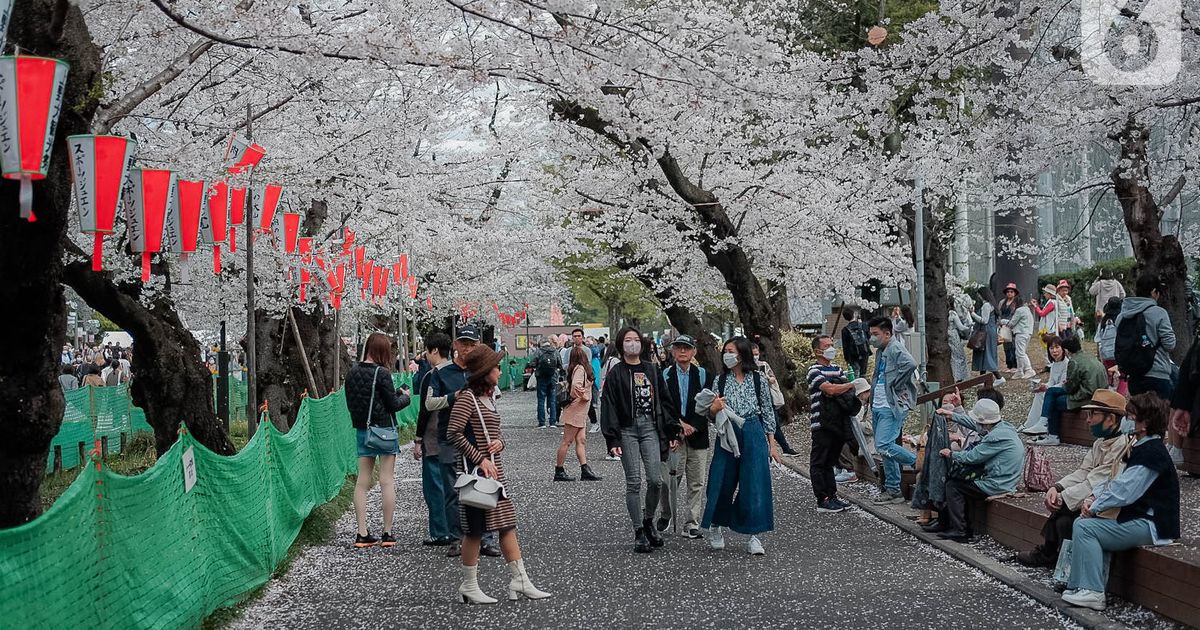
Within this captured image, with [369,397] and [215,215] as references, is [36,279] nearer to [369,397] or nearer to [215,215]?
[369,397]

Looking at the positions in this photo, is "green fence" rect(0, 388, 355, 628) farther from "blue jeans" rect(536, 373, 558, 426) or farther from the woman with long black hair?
"blue jeans" rect(536, 373, 558, 426)

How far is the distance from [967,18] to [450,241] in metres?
22.5

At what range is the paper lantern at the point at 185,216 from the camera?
10.2m

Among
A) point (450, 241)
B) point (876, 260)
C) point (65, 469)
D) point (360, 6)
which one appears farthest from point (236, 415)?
point (360, 6)

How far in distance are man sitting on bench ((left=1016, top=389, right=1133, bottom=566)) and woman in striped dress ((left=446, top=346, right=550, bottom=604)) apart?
10.8ft

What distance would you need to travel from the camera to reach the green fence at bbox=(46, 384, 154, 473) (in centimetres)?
1611

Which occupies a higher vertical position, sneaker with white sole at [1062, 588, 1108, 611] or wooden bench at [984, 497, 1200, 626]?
wooden bench at [984, 497, 1200, 626]

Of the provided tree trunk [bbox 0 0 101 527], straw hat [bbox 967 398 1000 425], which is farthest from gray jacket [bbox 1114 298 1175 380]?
tree trunk [bbox 0 0 101 527]

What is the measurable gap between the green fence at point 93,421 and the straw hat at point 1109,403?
42.2ft

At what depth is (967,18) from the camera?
395 inches

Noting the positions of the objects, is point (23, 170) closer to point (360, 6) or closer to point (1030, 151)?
point (360, 6)

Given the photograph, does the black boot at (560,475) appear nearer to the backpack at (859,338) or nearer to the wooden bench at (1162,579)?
the backpack at (859,338)

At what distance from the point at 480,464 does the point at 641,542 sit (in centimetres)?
223

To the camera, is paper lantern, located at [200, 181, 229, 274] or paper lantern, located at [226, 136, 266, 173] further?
paper lantern, located at [200, 181, 229, 274]
